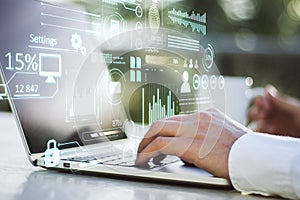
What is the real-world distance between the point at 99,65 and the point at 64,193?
0.30 m

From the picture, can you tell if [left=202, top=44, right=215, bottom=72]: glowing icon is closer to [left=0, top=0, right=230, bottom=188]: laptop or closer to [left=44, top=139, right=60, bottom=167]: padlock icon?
[left=0, top=0, right=230, bottom=188]: laptop

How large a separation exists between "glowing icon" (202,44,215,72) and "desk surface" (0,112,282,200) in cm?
46

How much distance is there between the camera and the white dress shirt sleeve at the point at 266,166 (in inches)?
23.6

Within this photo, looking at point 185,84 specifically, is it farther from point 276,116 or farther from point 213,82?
point 276,116

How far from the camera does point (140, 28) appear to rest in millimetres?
909

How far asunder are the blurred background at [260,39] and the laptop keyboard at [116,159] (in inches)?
19.6

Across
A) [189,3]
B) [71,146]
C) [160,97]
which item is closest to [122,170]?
[71,146]

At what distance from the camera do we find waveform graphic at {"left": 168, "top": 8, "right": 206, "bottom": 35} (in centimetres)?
97

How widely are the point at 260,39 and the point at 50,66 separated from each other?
3.00 feet

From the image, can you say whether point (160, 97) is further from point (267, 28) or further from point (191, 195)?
point (267, 28)

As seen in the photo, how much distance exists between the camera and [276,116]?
2.86 ft
